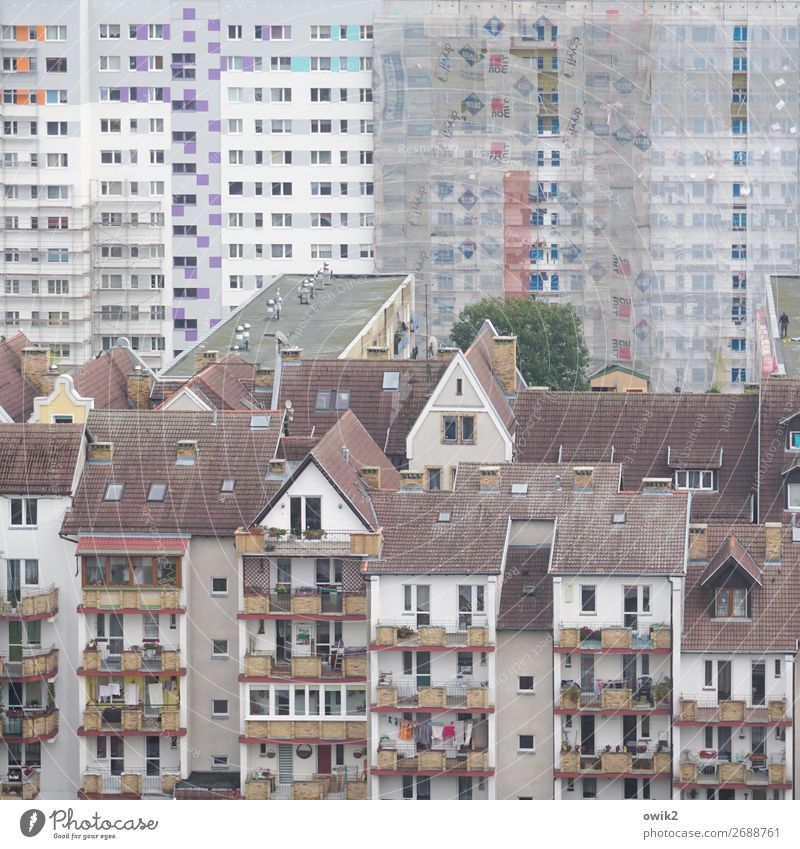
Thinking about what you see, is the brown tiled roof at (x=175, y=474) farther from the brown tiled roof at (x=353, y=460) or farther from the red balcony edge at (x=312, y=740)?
the red balcony edge at (x=312, y=740)

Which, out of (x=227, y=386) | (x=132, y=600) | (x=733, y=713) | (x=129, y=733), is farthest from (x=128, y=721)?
(x=227, y=386)

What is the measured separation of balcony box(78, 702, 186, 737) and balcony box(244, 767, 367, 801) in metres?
1.44

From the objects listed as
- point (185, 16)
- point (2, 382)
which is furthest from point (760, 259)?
point (2, 382)

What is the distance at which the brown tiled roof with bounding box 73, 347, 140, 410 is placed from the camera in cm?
5162

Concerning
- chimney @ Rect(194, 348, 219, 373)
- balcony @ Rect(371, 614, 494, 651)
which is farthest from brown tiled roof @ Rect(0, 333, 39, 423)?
balcony @ Rect(371, 614, 494, 651)

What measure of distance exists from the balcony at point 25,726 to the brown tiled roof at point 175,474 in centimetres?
258

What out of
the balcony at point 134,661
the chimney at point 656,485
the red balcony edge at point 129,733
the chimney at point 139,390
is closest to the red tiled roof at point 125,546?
the balcony at point 134,661

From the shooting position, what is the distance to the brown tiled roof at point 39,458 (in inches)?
1758

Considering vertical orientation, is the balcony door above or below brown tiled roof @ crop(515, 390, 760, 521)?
below

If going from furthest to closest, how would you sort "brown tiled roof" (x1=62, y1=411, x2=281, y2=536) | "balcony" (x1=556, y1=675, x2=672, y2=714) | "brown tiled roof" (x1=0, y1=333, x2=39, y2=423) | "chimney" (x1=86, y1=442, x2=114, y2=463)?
"brown tiled roof" (x1=0, y1=333, x2=39, y2=423), "chimney" (x1=86, y1=442, x2=114, y2=463), "brown tiled roof" (x1=62, y1=411, x2=281, y2=536), "balcony" (x1=556, y1=675, x2=672, y2=714)

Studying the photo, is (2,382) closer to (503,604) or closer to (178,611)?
(178,611)

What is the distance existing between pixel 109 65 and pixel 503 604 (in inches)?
2023

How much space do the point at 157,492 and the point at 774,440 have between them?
31.6 feet

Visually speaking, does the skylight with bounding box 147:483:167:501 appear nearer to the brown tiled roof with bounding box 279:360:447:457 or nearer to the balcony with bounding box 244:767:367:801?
the balcony with bounding box 244:767:367:801
